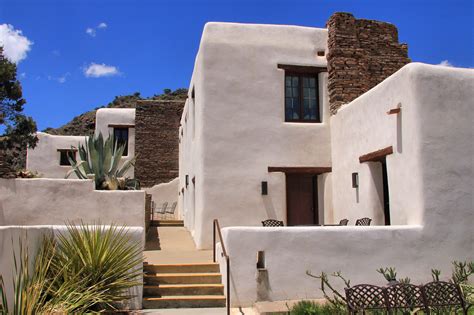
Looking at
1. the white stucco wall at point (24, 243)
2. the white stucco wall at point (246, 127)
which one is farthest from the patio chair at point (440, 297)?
the white stucco wall at point (246, 127)

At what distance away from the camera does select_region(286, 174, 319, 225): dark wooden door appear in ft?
43.5

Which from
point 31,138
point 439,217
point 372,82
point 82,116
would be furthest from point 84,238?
point 82,116

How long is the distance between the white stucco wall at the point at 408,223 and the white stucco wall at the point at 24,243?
5.68 ft

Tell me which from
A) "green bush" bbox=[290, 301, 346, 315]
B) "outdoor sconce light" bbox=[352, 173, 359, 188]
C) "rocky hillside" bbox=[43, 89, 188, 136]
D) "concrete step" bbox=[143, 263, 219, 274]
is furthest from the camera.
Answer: "rocky hillside" bbox=[43, 89, 188, 136]

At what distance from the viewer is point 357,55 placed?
13.6m

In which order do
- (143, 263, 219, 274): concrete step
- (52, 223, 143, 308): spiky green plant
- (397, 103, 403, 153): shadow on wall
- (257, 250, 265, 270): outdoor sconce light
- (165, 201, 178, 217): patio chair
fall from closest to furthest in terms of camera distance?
1. (52, 223, 143, 308): spiky green plant
2. (257, 250, 265, 270): outdoor sconce light
3. (143, 263, 219, 274): concrete step
4. (397, 103, 403, 153): shadow on wall
5. (165, 201, 178, 217): patio chair

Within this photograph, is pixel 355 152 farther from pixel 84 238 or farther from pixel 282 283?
pixel 84 238

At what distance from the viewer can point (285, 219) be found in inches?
507

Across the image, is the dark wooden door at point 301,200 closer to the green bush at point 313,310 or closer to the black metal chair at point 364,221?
the black metal chair at point 364,221

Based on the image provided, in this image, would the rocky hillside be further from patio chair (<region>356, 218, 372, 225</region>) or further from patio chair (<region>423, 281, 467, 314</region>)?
patio chair (<region>423, 281, 467, 314</region>)

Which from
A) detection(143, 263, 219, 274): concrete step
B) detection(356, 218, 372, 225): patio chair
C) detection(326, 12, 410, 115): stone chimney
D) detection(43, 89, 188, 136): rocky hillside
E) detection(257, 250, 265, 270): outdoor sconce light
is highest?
detection(43, 89, 188, 136): rocky hillside

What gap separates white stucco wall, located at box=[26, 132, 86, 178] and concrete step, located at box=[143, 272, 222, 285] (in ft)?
57.9

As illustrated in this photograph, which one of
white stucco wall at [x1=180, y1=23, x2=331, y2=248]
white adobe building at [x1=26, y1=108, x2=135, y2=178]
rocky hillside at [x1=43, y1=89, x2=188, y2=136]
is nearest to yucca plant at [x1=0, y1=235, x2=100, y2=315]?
white stucco wall at [x1=180, y1=23, x2=331, y2=248]

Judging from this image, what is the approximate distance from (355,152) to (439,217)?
2.98m
